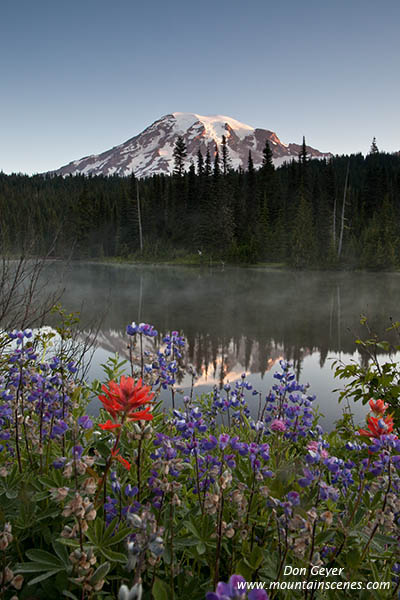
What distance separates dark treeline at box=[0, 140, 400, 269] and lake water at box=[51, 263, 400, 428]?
18639 millimetres

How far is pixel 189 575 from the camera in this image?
5.19 feet

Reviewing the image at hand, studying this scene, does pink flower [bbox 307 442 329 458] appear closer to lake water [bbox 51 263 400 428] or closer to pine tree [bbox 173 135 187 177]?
lake water [bbox 51 263 400 428]

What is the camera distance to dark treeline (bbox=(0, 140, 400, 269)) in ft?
139

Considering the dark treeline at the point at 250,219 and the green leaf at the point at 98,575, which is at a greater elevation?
the dark treeline at the point at 250,219

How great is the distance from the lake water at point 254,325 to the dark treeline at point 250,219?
734 inches

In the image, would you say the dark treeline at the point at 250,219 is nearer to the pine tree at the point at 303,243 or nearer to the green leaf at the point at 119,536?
the pine tree at the point at 303,243

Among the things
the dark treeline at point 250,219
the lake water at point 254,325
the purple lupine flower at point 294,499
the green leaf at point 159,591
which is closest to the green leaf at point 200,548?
the green leaf at point 159,591

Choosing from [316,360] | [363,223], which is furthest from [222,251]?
[316,360]

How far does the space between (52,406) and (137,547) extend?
1682 mm

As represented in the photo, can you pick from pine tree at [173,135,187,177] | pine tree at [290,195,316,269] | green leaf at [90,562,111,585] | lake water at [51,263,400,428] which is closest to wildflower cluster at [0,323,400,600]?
green leaf at [90,562,111,585]

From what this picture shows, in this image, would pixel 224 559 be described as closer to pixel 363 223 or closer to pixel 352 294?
pixel 352 294

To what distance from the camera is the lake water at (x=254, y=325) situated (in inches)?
326

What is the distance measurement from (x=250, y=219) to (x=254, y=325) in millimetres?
43088

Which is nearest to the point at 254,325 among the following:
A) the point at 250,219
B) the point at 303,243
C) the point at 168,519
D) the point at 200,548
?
the point at 168,519
